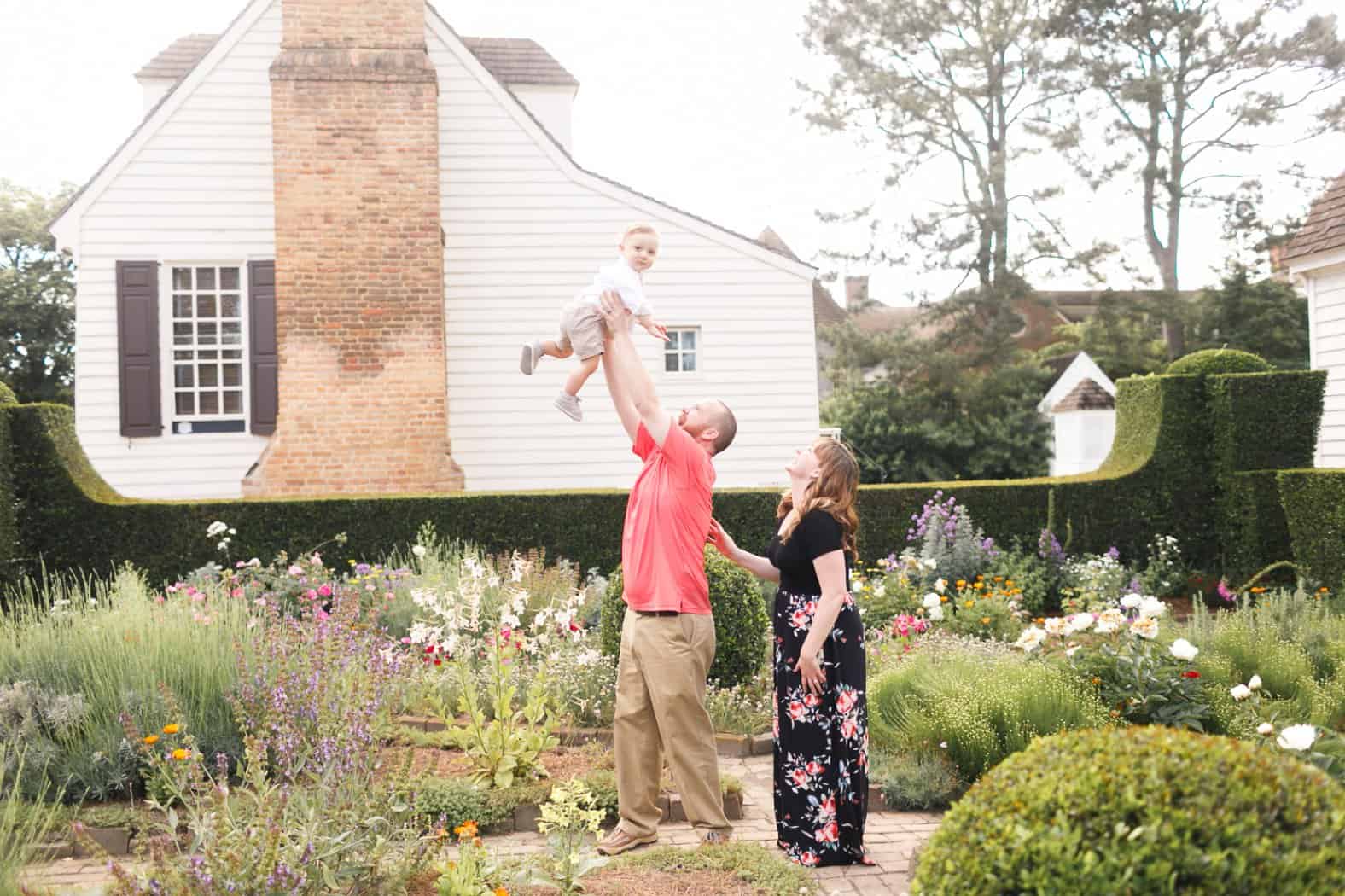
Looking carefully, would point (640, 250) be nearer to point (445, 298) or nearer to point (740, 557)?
point (740, 557)

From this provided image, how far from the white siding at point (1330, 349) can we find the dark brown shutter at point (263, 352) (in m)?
12.6

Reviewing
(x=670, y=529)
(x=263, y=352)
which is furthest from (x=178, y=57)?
(x=670, y=529)

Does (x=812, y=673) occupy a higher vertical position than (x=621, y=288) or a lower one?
lower

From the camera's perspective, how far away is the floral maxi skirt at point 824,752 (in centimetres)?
443

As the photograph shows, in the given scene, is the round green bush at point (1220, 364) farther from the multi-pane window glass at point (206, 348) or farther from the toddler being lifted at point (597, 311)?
the multi-pane window glass at point (206, 348)

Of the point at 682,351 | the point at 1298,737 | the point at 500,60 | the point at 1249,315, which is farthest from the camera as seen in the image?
the point at 1249,315

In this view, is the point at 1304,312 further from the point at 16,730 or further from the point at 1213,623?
the point at 16,730

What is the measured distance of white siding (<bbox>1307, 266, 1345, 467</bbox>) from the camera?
13047mm

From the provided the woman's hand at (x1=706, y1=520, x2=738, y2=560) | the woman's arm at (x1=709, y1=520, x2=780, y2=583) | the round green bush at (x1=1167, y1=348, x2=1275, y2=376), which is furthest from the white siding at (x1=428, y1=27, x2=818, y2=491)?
the woman's hand at (x1=706, y1=520, x2=738, y2=560)

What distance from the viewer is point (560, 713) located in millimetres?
5777

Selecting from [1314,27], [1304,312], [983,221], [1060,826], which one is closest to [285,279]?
[1060,826]

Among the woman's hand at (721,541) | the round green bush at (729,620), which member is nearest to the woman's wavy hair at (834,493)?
the woman's hand at (721,541)

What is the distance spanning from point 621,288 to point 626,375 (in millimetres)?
331

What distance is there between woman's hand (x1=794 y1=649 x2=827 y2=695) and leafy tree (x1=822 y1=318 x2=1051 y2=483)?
20.2m
